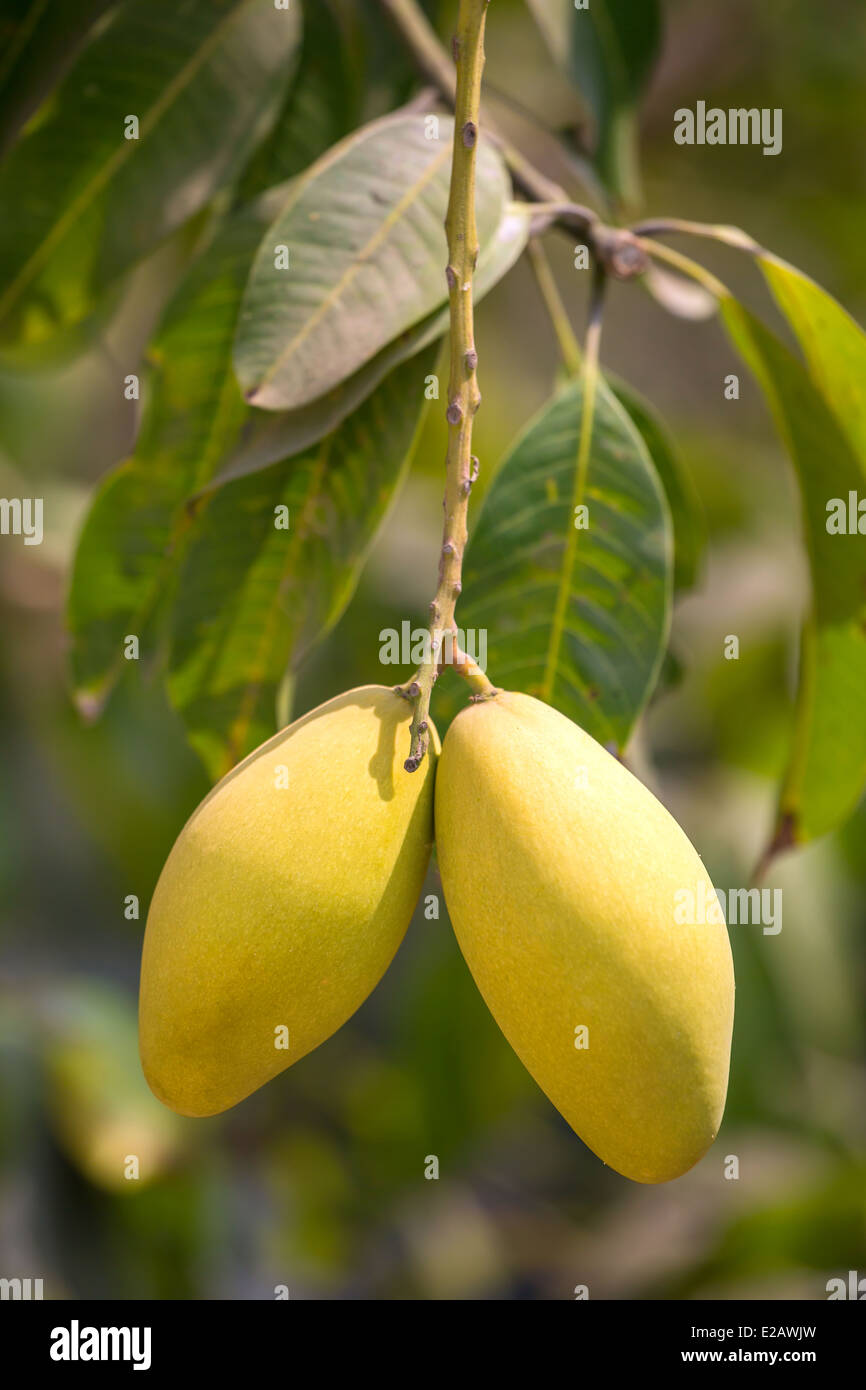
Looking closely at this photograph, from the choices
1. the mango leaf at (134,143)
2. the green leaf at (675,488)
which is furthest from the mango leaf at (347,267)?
the green leaf at (675,488)

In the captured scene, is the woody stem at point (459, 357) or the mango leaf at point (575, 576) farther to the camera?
the mango leaf at point (575, 576)

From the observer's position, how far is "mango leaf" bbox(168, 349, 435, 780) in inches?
35.2

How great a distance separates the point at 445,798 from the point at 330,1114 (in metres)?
1.88

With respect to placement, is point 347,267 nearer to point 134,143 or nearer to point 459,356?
point 459,356

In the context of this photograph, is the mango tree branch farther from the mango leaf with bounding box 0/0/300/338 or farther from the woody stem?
the mango leaf with bounding box 0/0/300/338

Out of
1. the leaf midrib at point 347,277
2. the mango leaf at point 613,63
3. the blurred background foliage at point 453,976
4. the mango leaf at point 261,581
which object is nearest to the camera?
the leaf midrib at point 347,277

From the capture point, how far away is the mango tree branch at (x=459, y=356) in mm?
608

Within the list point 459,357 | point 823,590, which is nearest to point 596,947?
point 459,357

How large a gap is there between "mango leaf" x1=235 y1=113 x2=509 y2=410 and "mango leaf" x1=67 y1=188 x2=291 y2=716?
0.18 meters

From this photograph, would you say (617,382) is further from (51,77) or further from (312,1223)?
Answer: (312,1223)

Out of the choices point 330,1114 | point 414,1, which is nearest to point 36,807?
point 330,1114

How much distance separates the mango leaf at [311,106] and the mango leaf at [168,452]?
0.51 feet

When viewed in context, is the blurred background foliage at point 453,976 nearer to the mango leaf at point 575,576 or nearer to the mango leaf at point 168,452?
the mango leaf at point 168,452
